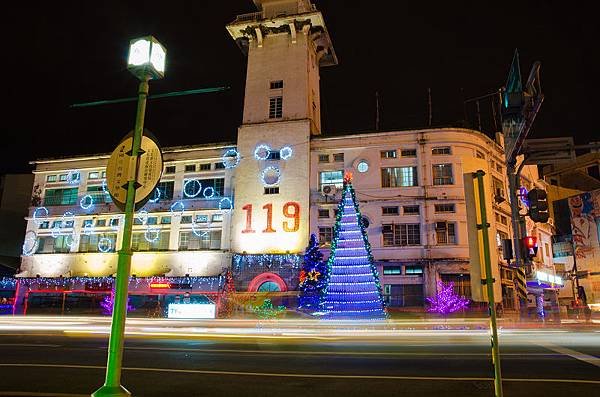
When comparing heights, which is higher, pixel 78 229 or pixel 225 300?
pixel 78 229

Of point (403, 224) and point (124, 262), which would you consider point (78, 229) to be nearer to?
point (403, 224)

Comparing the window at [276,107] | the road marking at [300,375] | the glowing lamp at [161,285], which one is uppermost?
the window at [276,107]

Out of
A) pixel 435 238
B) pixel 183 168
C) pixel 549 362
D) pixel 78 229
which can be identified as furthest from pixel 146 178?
pixel 78 229

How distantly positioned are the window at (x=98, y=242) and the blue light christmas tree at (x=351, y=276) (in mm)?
25865

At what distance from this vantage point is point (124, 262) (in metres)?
6.05

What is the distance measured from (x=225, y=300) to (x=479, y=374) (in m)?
29.8

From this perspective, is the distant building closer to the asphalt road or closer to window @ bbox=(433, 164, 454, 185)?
window @ bbox=(433, 164, 454, 185)

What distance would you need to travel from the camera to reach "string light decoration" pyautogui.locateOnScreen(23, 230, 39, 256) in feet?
158

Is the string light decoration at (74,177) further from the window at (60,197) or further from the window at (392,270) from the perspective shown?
the window at (392,270)

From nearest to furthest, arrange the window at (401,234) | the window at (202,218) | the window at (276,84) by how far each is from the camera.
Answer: the window at (401,234) → the window at (202,218) → the window at (276,84)

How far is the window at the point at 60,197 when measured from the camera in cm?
4903

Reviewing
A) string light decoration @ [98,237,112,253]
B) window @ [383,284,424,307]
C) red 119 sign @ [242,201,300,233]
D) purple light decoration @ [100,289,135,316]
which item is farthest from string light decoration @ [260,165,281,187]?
string light decoration @ [98,237,112,253]

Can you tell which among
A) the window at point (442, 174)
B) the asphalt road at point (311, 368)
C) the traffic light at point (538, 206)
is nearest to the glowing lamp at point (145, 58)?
the asphalt road at point (311, 368)

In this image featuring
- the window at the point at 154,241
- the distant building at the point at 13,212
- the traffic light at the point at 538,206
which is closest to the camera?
the traffic light at the point at 538,206
